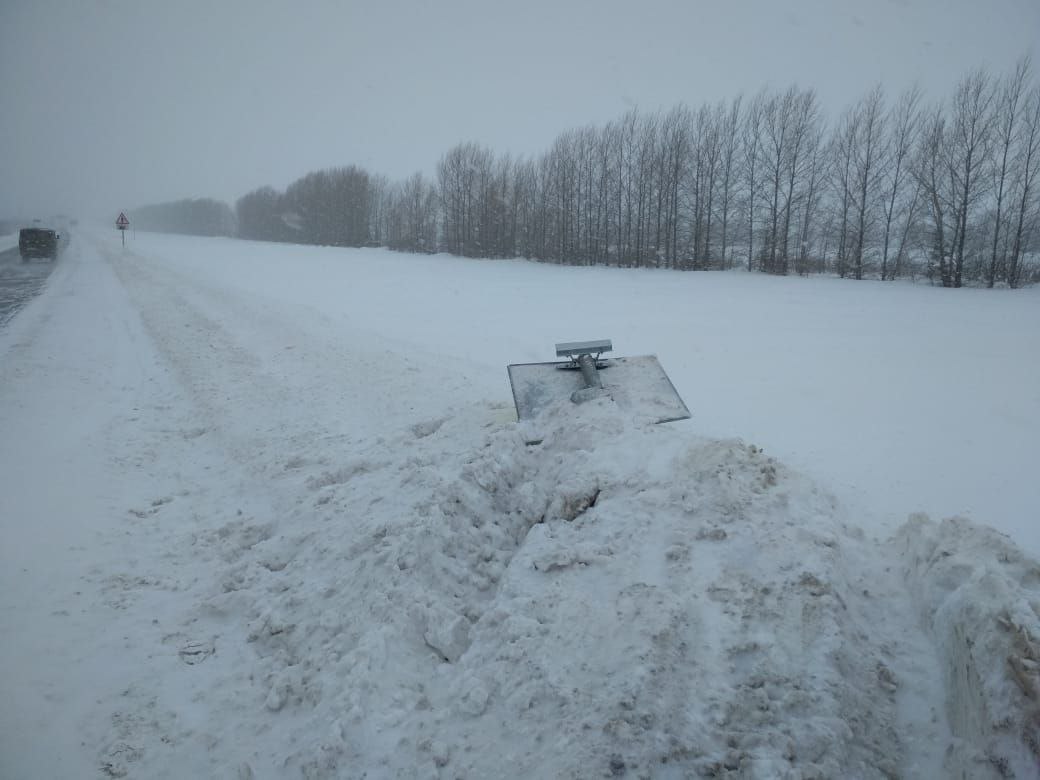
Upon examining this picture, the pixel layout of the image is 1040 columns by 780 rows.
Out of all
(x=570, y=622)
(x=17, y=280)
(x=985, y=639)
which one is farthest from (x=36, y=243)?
(x=985, y=639)

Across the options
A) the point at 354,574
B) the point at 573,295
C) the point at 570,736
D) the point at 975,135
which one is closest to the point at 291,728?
the point at 354,574

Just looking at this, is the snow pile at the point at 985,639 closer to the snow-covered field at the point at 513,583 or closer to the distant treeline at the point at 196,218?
the snow-covered field at the point at 513,583

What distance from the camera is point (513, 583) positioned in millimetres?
3344

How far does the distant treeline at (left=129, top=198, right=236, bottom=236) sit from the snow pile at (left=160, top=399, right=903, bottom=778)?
101036mm

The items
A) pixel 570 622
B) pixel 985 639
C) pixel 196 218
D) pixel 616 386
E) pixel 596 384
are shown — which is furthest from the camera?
pixel 196 218

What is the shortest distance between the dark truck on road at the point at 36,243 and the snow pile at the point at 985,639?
3462cm

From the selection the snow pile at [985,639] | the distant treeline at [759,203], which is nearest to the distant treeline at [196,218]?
the distant treeline at [759,203]

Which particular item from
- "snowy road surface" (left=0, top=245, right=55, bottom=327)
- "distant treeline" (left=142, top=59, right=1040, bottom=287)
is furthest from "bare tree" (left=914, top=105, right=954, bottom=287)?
"snowy road surface" (left=0, top=245, right=55, bottom=327)

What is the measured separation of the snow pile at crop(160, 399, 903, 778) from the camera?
2375 millimetres

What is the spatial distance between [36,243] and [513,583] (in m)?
→ 33.1

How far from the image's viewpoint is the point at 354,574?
142 inches

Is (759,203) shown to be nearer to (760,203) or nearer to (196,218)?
(760,203)

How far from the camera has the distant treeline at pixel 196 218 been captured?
95188 mm

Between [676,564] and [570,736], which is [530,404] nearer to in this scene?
[676,564]
